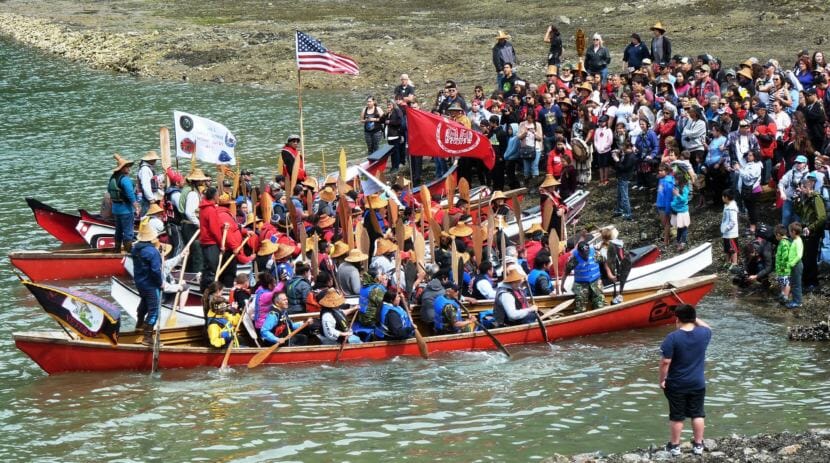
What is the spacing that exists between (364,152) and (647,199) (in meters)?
9.88

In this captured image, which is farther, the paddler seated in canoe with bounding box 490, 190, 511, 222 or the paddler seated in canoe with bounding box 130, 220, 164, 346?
the paddler seated in canoe with bounding box 490, 190, 511, 222

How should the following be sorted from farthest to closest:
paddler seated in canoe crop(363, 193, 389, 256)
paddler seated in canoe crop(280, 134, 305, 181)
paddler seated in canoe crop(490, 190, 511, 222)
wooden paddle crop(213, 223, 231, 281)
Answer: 1. paddler seated in canoe crop(280, 134, 305, 181)
2. paddler seated in canoe crop(490, 190, 511, 222)
3. paddler seated in canoe crop(363, 193, 389, 256)
4. wooden paddle crop(213, 223, 231, 281)

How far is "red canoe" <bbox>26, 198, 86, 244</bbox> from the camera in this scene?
2472cm

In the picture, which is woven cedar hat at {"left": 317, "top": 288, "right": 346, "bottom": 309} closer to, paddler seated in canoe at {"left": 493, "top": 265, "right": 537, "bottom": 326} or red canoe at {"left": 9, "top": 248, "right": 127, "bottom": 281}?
paddler seated in canoe at {"left": 493, "top": 265, "right": 537, "bottom": 326}

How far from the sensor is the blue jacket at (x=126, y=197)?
22.6 metres

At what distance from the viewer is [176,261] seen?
21375 millimetres

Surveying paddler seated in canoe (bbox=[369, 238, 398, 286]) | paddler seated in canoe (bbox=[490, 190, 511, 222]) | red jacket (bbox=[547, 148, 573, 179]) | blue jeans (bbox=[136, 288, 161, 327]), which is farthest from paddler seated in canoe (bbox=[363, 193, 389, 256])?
blue jeans (bbox=[136, 288, 161, 327])

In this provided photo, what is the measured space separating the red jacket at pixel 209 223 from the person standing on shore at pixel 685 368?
997 cm

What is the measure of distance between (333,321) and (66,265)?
8.07 metres

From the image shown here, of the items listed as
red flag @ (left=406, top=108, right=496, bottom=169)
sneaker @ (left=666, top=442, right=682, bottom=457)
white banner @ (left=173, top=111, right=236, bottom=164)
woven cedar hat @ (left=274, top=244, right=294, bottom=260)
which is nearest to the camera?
sneaker @ (left=666, top=442, right=682, bottom=457)

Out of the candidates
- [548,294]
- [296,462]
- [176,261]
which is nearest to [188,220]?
[176,261]

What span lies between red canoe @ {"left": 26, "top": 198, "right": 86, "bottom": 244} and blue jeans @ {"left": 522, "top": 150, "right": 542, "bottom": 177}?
9314mm

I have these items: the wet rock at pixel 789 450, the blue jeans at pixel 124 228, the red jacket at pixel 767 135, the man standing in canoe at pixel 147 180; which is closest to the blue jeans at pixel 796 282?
the red jacket at pixel 767 135

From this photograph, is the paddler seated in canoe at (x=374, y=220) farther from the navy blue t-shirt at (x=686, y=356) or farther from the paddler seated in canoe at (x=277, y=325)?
the navy blue t-shirt at (x=686, y=356)
